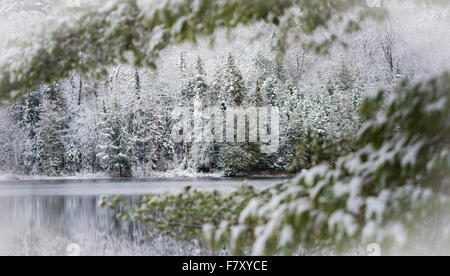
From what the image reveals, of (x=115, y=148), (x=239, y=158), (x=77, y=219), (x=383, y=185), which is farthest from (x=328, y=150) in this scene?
(x=77, y=219)

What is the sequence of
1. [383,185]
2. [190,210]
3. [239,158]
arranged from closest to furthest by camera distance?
[383,185], [190,210], [239,158]

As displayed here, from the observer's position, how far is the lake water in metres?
2.91

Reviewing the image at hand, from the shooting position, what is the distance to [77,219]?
319 centimetres

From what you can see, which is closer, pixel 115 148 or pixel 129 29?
pixel 129 29

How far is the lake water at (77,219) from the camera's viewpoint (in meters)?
2.91

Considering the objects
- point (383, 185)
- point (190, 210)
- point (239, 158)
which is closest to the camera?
point (383, 185)

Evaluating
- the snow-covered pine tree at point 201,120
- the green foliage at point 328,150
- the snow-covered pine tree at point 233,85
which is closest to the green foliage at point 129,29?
the green foliage at point 328,150

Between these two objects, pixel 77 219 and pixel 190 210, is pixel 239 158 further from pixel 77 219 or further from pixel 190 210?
pixel 77 219

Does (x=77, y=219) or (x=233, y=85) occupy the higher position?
(x=233, y=85)

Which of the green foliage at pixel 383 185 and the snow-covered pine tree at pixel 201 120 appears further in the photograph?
the snow-covered pine tree at pixel 201 120

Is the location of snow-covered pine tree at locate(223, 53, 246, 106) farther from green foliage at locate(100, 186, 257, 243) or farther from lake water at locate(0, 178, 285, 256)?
green foliage at locate(100, 186, 257, 243)

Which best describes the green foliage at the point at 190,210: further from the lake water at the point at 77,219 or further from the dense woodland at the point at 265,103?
the lake water at the point at 77,219
